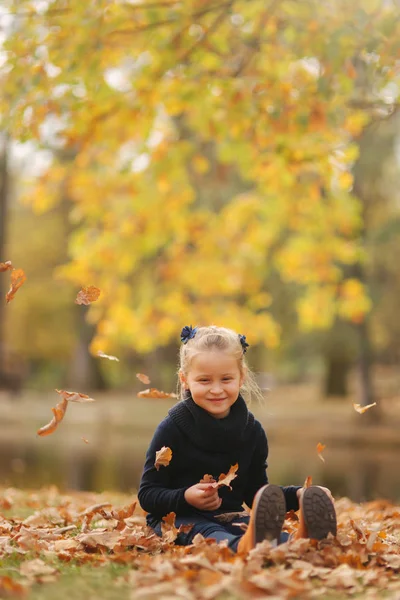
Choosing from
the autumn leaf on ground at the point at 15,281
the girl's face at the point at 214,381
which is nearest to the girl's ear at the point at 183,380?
the girl's face at the point at 214,381

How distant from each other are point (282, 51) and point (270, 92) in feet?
2.17

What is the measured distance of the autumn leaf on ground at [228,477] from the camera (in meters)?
3.89

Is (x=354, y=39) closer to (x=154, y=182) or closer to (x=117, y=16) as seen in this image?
(x=117, y=16)

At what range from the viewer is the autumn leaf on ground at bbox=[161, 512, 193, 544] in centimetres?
397

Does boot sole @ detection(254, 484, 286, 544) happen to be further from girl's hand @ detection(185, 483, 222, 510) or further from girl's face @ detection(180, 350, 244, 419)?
girl's face @ detection(180, 350, 244, 419)

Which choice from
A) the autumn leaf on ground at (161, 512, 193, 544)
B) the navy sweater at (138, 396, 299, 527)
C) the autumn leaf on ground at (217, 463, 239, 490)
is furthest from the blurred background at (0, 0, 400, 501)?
the autumn leaf on ground at (161, 512, 193, 544)

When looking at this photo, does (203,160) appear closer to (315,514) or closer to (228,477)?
(228,477)

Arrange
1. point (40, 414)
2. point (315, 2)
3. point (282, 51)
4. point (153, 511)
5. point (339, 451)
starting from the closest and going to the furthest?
point (153, 511), point (315, 2), point (282, 51), point (339, 451), point (40, 414)

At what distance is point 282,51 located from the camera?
28.4 feet

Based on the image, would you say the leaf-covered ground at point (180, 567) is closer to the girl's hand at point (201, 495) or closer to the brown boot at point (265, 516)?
the brown boot at point (265, 516)

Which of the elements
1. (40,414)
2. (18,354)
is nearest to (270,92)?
(40,414)

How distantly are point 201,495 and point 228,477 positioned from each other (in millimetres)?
154

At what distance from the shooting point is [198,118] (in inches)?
352

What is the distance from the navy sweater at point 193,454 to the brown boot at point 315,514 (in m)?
0.37
